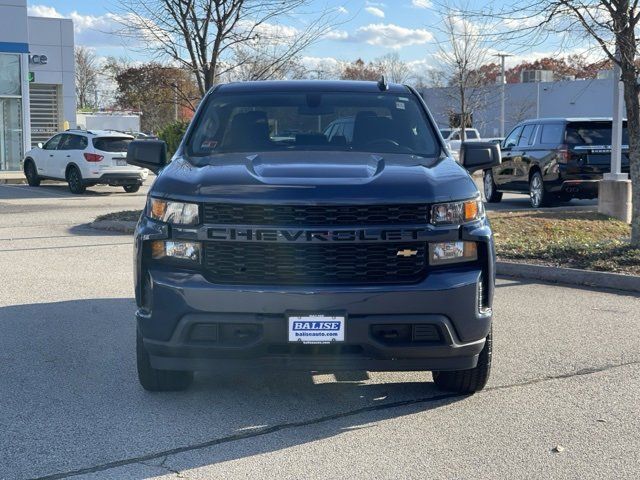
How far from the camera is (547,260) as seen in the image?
1080 cm

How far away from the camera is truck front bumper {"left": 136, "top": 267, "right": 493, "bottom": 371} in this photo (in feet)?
16.0

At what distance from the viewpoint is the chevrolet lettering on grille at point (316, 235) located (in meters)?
4.94

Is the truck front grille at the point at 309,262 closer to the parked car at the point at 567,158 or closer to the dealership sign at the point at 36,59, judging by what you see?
the parked car at the point at 567,158

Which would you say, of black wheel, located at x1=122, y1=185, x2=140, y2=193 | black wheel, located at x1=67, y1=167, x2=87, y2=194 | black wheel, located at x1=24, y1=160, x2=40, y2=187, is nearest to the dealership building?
black wheel, located at x1=24, y1=160, x2=40, y2=187

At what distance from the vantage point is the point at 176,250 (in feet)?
16.7

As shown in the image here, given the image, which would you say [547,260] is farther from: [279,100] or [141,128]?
[141,128]

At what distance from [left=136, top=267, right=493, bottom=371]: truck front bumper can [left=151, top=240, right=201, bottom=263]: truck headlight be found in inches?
4.2

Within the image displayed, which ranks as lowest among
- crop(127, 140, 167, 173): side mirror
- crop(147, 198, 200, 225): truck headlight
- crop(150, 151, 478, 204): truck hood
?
crop(147, 198, 200, 225): truck headlight

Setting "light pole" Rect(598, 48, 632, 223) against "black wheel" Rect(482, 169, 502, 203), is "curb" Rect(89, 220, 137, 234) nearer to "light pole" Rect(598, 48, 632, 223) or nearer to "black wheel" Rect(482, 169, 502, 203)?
"light pole" Rect(598, 48, 632, 223)

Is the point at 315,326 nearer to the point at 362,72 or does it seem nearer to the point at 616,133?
the point at 616,133

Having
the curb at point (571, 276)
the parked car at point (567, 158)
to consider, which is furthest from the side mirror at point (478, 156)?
the parked car at point (567, 158)

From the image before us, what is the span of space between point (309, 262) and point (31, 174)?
73.1 ft

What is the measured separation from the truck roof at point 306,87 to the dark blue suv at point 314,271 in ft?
5.50

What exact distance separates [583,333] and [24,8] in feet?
97.2
